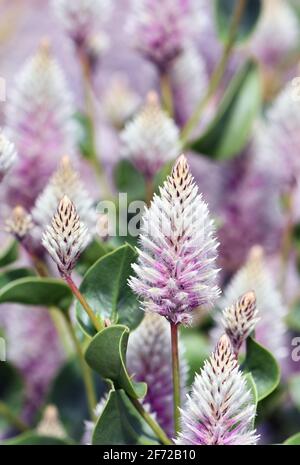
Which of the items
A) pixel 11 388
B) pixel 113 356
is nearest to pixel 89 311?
pixel 113 356

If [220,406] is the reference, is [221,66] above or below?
above

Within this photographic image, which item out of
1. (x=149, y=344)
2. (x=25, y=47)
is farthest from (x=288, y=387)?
(x=25, y=47)

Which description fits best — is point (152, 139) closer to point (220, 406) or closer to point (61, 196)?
point (61, 196)

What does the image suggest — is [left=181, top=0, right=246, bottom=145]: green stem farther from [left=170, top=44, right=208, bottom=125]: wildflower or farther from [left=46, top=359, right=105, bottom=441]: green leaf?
[left=46, top=359, right=105, bottom=441]: green leaf

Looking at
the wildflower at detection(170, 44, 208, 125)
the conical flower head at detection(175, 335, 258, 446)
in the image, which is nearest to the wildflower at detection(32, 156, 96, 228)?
the conical flower head at detection(175, 335, 258, 446)

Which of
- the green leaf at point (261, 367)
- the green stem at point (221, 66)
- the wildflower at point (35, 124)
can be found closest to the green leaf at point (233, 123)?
the green stem at point (221, 66)

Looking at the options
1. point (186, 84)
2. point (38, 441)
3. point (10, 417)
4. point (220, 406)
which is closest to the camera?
point (220, 406)
